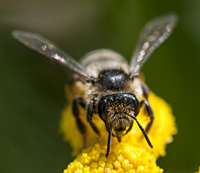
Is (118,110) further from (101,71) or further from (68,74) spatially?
(68,74)

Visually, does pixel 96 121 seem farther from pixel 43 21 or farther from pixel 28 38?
pixel 43 21

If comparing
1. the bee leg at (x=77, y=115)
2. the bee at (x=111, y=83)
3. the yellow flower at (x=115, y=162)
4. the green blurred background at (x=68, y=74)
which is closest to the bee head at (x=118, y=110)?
the bee at (x=111, y=83)

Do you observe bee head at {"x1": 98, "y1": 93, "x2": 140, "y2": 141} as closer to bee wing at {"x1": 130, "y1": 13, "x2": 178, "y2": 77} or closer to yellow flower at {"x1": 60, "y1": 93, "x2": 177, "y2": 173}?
yellow flower at {"x1": 60, "y1": 93, "x2": 177, "y2": 173}

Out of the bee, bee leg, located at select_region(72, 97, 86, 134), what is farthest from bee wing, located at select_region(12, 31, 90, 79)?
bee leg, located at select_region(72, 97, 86, 134)

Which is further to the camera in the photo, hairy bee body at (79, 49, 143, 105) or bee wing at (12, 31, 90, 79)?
bee wing at (12, 31, 90, 79)

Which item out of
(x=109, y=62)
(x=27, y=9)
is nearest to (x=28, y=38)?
(x=109, y=62)

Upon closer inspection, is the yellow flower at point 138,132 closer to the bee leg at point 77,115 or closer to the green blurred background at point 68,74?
the bee leg at point 77,115

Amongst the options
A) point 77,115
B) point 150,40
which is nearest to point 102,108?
point 77,115
